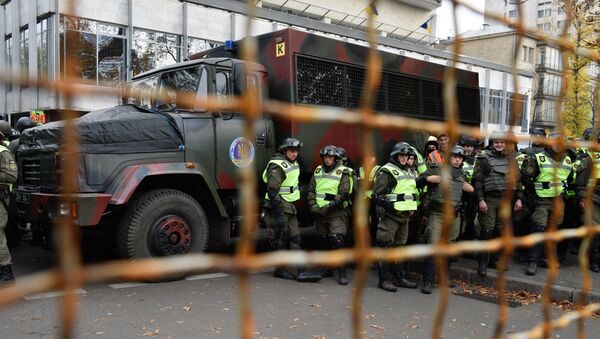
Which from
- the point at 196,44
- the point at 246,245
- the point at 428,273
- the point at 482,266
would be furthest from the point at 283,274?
the point at 196,44

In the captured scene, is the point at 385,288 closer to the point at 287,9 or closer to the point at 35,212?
the point at 35,212

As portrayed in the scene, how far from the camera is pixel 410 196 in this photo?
5.67 metres

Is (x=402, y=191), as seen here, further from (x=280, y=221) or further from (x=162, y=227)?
(x=162, y=227)

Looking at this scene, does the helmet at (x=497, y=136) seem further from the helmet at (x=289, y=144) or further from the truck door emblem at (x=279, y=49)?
the truck door emblem at (x=279, y=49)

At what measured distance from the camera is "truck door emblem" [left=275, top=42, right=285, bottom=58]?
258 inches

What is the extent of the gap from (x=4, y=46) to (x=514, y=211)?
49.6ft

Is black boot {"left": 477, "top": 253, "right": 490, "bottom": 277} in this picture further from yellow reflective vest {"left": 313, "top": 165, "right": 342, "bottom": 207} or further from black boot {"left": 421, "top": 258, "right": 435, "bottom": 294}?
yellow reflective vest {"left": 313, "top": 165, "right": 342, "bottom": 207}

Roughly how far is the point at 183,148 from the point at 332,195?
1.76 metres

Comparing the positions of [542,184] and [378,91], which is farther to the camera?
[378,91]

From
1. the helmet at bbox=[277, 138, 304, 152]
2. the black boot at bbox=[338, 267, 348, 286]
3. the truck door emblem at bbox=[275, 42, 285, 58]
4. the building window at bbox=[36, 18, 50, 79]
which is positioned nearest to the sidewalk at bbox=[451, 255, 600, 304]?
the black boot at bbox=[338, 267, 348, 286]

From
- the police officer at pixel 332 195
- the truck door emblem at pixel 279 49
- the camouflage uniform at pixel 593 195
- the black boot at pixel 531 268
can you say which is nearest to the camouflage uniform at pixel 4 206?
the police officer at pixel 332 195

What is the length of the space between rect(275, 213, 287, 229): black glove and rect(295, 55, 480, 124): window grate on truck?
1561 millimetres

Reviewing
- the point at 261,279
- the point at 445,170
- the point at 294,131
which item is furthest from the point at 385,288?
the point at 445,170

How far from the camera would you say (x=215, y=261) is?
2.84 ft
